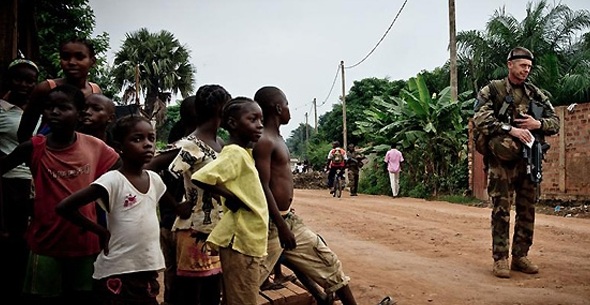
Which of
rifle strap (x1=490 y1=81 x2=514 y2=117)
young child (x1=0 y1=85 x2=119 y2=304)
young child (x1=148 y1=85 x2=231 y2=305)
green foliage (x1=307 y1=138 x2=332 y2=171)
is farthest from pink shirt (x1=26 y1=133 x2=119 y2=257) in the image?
green foliage (x1=307 y1=138 x2=332 y2=171)

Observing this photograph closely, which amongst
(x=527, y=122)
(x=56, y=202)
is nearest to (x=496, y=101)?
(x=527, y=122)

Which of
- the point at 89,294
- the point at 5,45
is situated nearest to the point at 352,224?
the point at 5,45

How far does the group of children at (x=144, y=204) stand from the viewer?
106 inches

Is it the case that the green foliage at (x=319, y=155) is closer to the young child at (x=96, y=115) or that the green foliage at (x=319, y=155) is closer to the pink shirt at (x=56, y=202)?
the young child at (x=96, y=115)

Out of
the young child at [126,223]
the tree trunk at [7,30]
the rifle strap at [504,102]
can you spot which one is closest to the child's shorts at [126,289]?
the young child at [126,223]

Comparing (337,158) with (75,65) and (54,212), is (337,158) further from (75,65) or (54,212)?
(54,212)

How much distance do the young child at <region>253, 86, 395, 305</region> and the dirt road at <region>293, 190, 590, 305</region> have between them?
3.50 ft

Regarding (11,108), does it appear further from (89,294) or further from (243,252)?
(243,252)

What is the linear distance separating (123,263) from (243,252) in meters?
0.62

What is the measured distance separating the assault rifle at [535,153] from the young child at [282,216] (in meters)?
2.47

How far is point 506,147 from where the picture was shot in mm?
5113

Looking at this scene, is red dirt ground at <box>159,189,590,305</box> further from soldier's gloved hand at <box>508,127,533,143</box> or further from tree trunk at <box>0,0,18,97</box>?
tree trunk at <box>0,0,18,97</box>

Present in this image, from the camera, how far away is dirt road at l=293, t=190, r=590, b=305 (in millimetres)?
4477

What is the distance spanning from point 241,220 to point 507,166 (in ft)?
10.7
